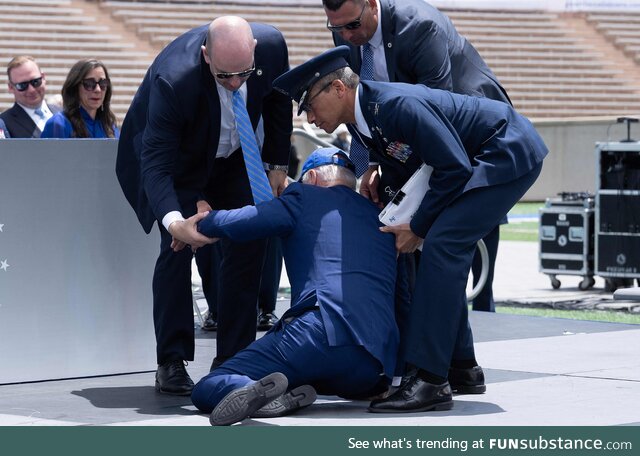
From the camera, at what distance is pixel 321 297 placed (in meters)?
5.11

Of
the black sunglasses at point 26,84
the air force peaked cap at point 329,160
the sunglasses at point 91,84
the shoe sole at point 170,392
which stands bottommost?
the shoe sole at point 170,392

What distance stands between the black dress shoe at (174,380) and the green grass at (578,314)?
4186 millimetres

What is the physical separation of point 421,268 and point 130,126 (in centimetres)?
146

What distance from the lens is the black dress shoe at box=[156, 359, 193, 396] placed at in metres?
5.69

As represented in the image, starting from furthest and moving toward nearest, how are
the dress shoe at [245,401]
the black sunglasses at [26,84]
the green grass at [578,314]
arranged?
the green grass at [578,314], the black sunglasses at [26,84], the dress shoe at [245,401]

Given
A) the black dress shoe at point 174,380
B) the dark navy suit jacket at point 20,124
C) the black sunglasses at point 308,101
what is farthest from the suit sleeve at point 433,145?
the dark navy suit jacket at point 20,124

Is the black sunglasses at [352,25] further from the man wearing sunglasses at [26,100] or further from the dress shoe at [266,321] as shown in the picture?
the man wearing sunglasses at [26,100]

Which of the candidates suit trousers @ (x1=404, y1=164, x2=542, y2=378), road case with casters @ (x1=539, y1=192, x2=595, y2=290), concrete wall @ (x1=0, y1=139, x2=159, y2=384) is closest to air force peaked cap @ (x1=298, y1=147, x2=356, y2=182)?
suit trousers @ (x1=404, y1=164, x2=542, y2=378)

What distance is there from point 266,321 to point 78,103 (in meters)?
1.64

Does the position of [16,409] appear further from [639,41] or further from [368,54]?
[639,41]

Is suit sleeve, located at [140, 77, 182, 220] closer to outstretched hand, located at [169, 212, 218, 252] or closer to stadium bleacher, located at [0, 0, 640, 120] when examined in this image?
outstretched hand, located at [169, 212, 218, 252]

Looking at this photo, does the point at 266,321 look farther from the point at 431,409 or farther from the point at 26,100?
the point at 431,409

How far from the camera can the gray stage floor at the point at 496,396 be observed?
4.98m

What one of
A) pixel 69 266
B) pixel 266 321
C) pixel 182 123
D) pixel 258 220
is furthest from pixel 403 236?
pixel 266 321
